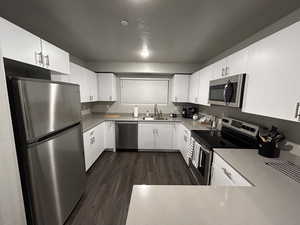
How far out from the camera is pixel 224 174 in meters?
1.27

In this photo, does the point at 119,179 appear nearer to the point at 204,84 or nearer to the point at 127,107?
the point at 127,107

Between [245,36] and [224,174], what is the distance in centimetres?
189

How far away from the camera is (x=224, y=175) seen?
1267mm

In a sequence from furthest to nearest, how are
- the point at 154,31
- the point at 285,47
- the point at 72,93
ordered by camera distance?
the point at 154,31 → the point at 72,93 → the point at 285,47

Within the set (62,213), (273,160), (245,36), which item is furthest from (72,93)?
(245,36)

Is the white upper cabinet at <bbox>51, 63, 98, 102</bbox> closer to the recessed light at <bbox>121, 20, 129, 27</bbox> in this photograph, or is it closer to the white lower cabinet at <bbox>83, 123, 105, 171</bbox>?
the white lower cabinet at <bbox>83, 123, 105, 171</bbox>

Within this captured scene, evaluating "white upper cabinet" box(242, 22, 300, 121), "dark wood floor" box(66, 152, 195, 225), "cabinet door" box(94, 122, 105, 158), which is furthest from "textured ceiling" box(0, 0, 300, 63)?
"dark wood floor" box(66, 152, 195, 225)

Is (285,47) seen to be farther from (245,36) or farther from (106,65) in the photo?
(106,65)

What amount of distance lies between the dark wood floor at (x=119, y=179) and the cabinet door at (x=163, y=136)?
0.20m

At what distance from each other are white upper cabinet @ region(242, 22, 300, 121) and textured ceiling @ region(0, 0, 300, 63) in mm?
430

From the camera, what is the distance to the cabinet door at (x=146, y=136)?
3.23 meters

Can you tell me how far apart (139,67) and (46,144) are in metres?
2.80

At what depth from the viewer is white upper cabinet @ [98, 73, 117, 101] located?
3.39 m

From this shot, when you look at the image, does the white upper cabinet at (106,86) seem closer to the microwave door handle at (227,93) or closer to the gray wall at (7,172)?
the gray wall at (7,172)
